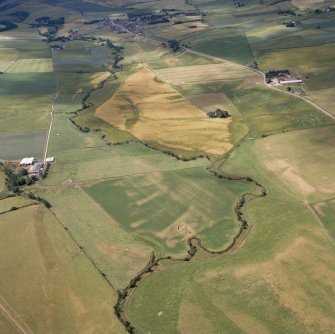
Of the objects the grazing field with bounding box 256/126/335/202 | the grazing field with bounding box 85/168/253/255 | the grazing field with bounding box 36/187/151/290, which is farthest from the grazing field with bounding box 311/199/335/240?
the grazing field with bounding box 36/187/151/290

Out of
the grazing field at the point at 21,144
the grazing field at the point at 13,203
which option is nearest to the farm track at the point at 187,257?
the grazing field at the point at 13,203

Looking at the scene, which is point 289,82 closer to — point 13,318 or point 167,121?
point 167,121

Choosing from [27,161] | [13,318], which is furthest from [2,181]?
[13,318]

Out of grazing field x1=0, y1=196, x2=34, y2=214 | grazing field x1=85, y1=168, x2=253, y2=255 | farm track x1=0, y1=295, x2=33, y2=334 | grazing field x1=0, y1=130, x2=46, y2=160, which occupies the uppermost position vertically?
farm track x1=0, y1=295, x2=33, y2=334

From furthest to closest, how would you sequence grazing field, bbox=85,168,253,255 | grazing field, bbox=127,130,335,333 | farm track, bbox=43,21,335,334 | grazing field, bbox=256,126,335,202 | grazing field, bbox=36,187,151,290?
grazing field, bbox=256,126,335,202
grazing field, bbox=85,168,253,255
grazing field, bbox=36,187,151,290
farm track, bbox=43,21,335,334
grazing field, bbox=127,130,335,333

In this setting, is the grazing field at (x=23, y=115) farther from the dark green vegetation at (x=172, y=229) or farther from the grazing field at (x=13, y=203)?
the grazing field at (x=13, y=203)

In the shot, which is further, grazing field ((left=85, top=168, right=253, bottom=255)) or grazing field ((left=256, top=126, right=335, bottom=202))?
grazing field ((left=256, top=126, right=335, bottom=202))

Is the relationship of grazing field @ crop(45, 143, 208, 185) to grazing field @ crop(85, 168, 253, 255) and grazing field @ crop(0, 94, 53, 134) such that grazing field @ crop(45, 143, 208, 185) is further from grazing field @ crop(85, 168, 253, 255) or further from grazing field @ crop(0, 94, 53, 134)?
grazing field @ crop(0, 94, 53, 134)
